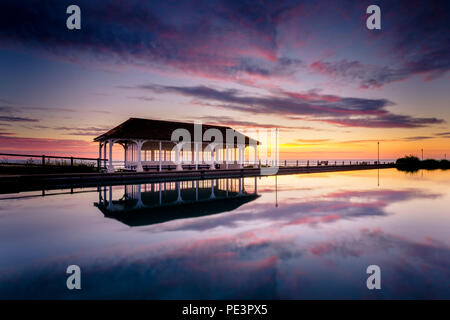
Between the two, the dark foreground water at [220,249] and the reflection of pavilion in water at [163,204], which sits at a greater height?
the reflection of pavilion in water at [163,204]

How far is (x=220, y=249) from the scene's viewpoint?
6895 mm

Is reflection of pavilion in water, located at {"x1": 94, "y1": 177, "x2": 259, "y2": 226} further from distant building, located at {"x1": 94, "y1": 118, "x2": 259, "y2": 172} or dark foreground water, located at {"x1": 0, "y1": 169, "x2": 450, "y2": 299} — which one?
distant building, located at {"x1": 94, "y1": 118, "x2": 259, "y2": 172}

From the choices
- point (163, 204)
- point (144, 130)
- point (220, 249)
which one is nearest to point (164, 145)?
point (144, 130)

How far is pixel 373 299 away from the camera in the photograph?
14.8 feet

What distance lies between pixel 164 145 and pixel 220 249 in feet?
74.0

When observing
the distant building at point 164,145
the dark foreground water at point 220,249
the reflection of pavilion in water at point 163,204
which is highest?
the distant building at point 164,145

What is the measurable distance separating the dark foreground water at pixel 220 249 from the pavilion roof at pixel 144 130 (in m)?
11.1

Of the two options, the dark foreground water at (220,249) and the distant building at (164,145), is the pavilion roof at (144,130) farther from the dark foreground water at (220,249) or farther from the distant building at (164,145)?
the dark foreground water at (220,249)

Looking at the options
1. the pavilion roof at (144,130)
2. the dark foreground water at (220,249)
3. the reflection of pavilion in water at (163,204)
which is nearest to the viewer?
the dark foreground water at (220,249)

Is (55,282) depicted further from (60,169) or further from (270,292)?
(60,169)

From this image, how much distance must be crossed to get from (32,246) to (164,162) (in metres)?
21.3

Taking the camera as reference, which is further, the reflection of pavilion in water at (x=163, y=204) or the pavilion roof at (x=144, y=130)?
the pavilion roof at (x=144, y=130)

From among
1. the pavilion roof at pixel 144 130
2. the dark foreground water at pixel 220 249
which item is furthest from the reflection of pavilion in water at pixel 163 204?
the pavilion roof at pixel 144 130

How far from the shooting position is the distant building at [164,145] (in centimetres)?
2367
